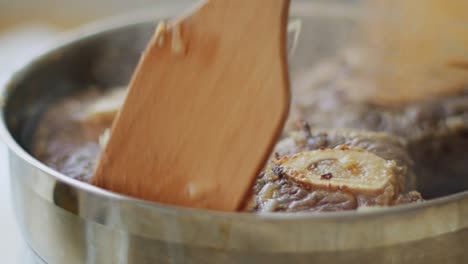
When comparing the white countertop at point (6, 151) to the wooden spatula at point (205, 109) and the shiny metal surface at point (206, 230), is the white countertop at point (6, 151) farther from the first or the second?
the wooden spatula at point (205, 109)

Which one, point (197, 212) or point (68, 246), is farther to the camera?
point (68, 246)

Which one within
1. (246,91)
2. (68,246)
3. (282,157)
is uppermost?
(246,91)

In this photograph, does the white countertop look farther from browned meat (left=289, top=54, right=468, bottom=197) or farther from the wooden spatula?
browned meat (left=289, top=54, right=468, bottom=197)

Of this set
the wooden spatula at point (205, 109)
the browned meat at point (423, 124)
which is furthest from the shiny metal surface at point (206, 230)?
the browned meat at point (423, 124)

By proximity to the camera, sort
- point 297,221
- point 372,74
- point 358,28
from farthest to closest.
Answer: point 358,28 < point 372,74 < point 297,221

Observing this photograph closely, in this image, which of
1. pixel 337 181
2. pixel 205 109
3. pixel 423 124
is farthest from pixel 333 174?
pixel 423 124

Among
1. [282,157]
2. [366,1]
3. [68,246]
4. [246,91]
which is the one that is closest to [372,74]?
[366,1]

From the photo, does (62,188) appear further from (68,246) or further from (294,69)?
(294,69)

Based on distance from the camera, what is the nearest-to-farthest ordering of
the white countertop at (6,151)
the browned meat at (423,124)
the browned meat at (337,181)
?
the browned meat at (337,181), the white countertop at (6,151), the browned meat at (423,124)

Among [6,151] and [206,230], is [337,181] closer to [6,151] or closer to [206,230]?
[206,230]
